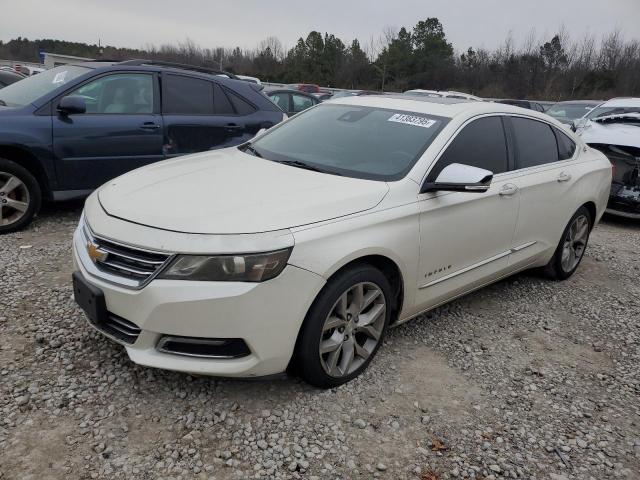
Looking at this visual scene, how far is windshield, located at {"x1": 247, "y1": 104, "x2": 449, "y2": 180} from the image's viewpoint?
329cm

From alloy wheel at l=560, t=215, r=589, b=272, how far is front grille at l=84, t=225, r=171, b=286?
3.76 m

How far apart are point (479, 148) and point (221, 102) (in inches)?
138

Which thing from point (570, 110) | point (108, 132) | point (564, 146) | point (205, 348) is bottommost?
point (205, 348)

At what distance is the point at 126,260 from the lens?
101 inches

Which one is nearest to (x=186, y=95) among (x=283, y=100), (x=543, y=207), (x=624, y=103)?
(x=543, y=207)

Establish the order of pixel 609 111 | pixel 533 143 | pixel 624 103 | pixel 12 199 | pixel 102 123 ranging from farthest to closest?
pixel 624 103
pixel 609 111
pixel 102 123
pixel 12 199
pixel 533 143

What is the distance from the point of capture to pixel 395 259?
301 cm

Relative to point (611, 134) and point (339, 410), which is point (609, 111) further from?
point (339, 410)

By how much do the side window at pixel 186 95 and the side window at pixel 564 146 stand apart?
3698 millimetres

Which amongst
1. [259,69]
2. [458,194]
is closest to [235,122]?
[458,194]

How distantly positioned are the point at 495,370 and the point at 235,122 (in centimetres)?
419

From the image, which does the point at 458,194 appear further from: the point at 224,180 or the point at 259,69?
the point at 259,69

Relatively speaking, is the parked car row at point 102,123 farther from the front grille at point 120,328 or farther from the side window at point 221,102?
the front grille at point 120,328

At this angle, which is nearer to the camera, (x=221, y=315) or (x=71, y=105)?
(x=221, y=315)
